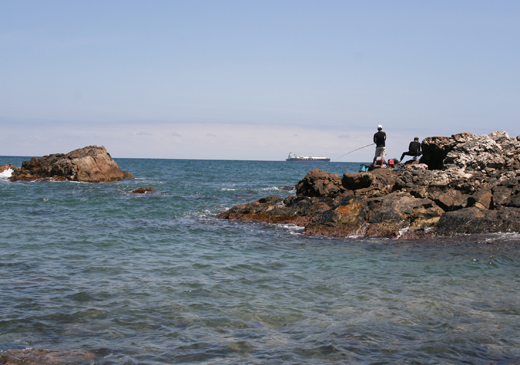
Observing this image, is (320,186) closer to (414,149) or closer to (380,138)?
(380,138)

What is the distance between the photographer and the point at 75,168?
122ft

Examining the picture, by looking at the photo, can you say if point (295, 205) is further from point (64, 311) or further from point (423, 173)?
point (64, 311)

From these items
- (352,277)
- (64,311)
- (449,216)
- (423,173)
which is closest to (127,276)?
(64,311)

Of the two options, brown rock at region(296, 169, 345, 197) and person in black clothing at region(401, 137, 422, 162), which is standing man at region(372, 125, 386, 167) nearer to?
person in black clothing at region(401, 137, 422, 162)

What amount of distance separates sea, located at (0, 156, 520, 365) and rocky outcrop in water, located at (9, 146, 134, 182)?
23.7m

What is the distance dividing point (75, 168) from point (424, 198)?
3122 centimetres

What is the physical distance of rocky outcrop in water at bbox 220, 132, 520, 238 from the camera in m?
14.1

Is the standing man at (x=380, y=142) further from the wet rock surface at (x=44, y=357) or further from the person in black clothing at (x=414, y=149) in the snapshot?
the wet rock surface at (x=44, y=357)

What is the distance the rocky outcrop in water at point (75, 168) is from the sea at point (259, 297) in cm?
2370

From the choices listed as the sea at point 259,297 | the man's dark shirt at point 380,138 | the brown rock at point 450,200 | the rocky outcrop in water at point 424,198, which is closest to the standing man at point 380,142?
the man's dark shirt at point 380,138

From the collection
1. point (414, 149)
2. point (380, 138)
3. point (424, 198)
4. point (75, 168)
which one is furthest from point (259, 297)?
point (75, 168)

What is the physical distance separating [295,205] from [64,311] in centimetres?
1241

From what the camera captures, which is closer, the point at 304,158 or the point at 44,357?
the point at 44,357

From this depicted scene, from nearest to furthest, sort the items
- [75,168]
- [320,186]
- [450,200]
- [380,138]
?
[450,200] < [320,186] < [380,138] < [75,168]
